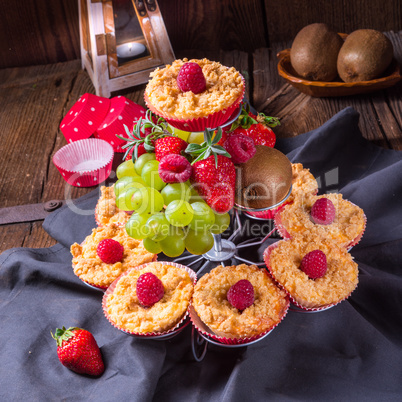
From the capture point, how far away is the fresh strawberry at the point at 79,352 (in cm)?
107

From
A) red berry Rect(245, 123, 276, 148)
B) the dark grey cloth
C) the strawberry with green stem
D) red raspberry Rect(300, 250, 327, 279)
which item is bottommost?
the dark grey cloth

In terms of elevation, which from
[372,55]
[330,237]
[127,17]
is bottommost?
[330,237]

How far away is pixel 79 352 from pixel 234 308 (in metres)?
0.39

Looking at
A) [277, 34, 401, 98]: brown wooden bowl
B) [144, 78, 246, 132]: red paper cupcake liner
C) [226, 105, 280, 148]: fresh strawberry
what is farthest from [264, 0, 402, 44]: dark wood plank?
[144, 78, 246, 132]: red paper cupcake liner

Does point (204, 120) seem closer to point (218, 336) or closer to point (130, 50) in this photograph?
point (218, 336)

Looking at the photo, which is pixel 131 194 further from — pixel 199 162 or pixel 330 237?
pixel 330 237

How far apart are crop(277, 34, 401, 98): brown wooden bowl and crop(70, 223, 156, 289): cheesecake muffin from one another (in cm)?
108

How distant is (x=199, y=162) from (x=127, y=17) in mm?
1329

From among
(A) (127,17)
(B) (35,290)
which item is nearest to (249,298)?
(B) (35,290)

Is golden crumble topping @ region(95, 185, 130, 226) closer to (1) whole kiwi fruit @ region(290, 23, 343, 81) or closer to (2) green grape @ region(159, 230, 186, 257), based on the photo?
(2) green grape @ region(159, 230, 186, 257)

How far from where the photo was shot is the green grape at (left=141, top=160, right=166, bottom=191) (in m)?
1.03

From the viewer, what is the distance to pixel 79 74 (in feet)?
7.93

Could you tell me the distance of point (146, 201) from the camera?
1002 millimetres

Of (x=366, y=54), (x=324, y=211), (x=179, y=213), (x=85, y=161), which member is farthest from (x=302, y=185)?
(x=85, y=161)
